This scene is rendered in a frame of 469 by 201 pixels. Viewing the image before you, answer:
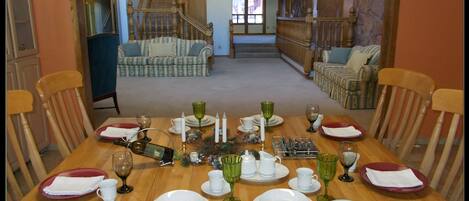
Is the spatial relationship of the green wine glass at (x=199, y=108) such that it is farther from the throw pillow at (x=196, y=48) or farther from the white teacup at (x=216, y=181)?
the throw pillow at (x=196, y=48)

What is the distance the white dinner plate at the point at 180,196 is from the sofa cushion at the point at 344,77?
4.26 metres

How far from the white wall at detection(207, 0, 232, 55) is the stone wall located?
4507mm

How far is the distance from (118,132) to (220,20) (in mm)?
9239

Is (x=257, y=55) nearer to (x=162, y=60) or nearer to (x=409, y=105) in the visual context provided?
A: (x=162, y=60)

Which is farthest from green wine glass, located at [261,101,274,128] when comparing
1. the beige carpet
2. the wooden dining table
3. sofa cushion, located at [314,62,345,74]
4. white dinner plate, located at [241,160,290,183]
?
sofa cushion, located at [314,62,345,74]

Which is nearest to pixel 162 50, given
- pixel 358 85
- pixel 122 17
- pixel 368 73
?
pixel 122 17

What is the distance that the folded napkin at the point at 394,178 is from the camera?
141cm

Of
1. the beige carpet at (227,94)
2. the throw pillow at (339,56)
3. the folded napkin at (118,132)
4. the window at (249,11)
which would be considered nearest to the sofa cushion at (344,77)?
the beige carpet at (227,94)

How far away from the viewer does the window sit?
13953 mm

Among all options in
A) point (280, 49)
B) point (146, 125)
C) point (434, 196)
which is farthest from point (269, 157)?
point (280, 49)

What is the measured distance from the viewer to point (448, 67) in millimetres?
3564

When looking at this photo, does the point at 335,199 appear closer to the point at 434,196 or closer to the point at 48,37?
the point at 434,196

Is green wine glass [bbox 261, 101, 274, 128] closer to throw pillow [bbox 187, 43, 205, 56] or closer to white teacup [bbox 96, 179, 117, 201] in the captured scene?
white teacup [bbox 96, 179, 117, 201]

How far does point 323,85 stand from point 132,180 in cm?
525
